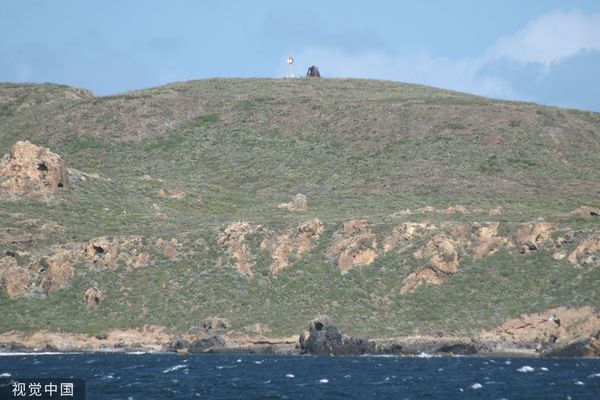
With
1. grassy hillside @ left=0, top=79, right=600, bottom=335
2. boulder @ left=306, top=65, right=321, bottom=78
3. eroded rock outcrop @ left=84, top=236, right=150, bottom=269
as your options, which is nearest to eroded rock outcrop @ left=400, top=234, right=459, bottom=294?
grassy hillside @ left=0, top=79, right=600, bottom=335

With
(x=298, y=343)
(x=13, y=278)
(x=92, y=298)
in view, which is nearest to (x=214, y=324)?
(x=298, y=343)

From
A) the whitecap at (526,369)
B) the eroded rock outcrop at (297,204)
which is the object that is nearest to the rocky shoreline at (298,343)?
the whitecap at (526,369)

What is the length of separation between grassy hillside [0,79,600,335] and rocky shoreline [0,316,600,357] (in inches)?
51.4

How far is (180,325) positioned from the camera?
83.3 metres

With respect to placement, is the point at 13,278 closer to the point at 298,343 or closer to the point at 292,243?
the point at 292,243

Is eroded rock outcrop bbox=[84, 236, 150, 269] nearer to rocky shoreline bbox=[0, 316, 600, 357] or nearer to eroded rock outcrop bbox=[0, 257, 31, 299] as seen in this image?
eroded rock outcrop bbox=[0, 257, 31, 299]

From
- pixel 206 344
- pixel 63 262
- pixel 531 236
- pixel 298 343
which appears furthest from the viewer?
pixel 63 262

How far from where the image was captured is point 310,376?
61562mm

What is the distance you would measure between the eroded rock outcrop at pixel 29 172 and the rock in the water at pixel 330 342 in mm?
41690

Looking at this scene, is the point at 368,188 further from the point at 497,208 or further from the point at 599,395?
the point at 599,395

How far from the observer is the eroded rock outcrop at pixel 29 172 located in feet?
354

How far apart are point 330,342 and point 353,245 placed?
17.1 m

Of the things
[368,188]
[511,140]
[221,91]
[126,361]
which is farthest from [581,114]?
[126,361]

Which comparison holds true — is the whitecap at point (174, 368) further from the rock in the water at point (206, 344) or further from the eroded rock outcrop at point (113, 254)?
the eroded rock outcrop at point (113, 254)
